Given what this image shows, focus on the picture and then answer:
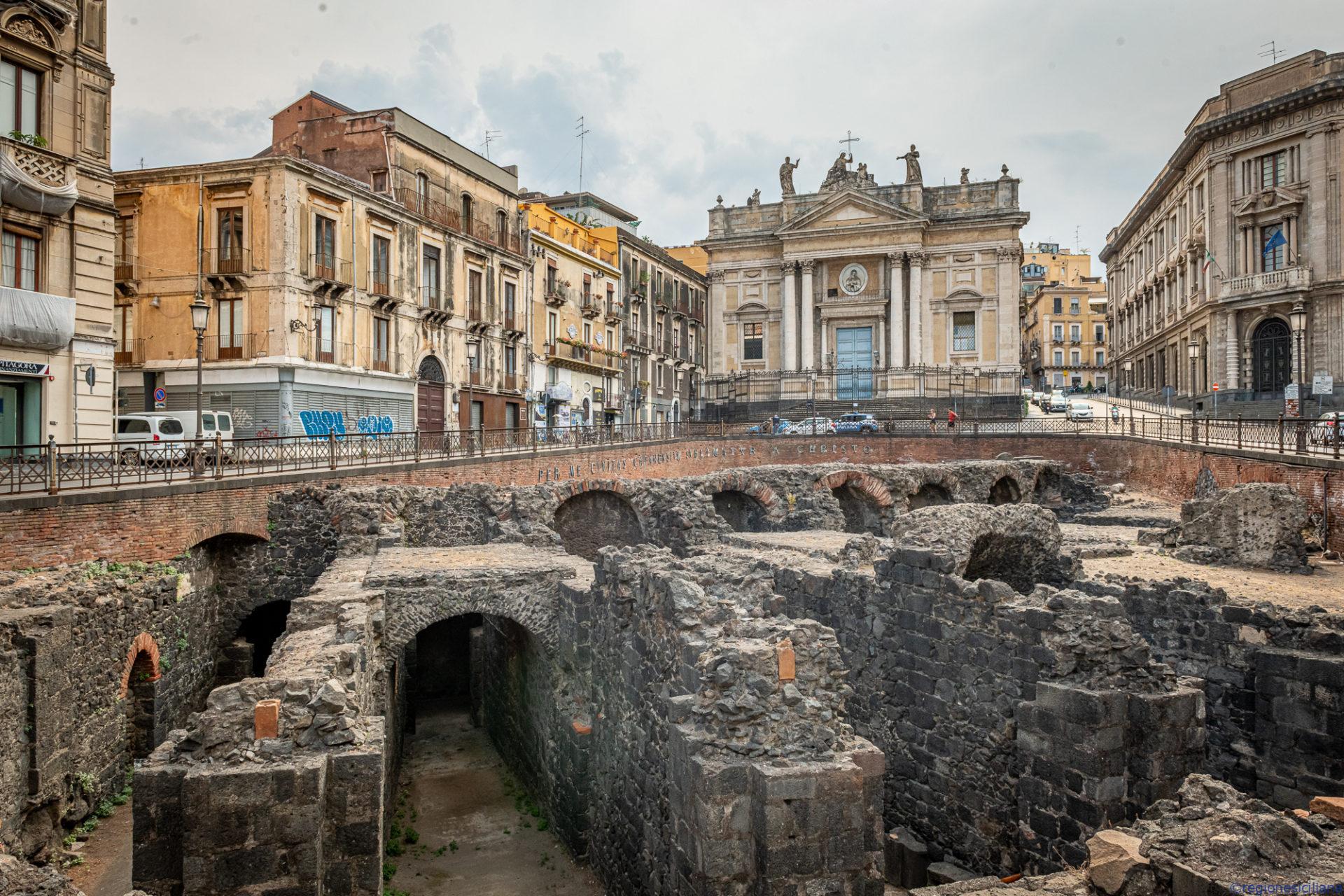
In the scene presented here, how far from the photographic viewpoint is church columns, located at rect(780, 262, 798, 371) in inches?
2064

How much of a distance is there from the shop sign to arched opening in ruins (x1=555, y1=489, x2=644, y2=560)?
11.3 m

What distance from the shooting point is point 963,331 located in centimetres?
5144

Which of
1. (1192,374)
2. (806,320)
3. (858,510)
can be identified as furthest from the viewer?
(806,320)

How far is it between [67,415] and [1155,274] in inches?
2162

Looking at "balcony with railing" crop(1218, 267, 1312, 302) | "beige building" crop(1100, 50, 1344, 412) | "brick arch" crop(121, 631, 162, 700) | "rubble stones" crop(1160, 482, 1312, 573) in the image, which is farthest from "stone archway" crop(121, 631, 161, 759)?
"balcony with railing" crop(1218, 267, 1312, 302)

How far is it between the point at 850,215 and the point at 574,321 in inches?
690

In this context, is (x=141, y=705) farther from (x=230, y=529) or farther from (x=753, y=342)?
(x=753, y=342)

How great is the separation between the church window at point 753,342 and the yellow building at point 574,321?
27.8 feet

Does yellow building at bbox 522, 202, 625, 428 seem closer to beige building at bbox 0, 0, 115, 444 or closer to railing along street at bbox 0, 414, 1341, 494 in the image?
railing along street at bbox 0, 414, 1341, 494

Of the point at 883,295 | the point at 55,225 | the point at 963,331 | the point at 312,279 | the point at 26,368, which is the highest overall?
the point at 883,295

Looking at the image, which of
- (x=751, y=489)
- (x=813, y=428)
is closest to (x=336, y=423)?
(x=751, y=489)

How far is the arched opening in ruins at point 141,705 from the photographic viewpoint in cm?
1152

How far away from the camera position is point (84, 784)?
10.0 meters

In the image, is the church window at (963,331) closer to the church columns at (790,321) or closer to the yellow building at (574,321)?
the church columns at (790,321)
